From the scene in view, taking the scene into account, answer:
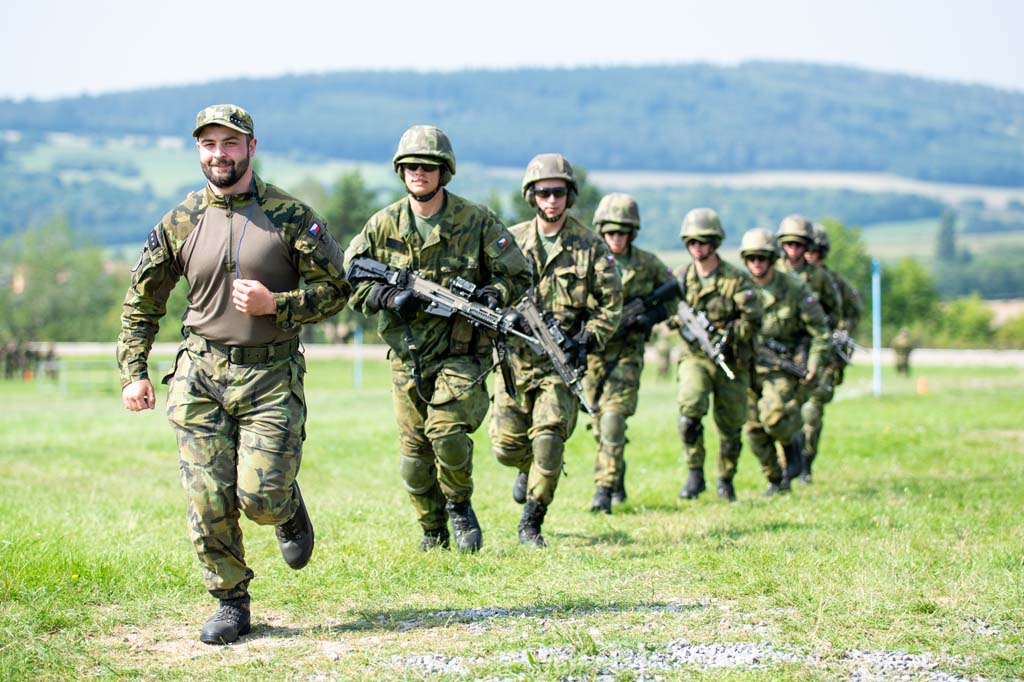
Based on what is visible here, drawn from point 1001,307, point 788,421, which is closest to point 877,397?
point 788,421

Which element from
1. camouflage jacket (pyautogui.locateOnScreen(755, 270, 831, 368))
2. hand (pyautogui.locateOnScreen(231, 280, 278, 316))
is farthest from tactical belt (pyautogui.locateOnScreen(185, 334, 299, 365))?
camouflage jacket (pyautogui.locateOnScreen(755, 270, 831, 368))

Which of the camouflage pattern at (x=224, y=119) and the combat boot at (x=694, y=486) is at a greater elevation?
the camouflage pattern at (x=224, y=119)

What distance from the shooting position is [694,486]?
1313 centimetres

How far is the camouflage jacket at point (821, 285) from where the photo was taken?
1516cm

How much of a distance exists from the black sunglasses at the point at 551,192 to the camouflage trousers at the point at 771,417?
4056mm

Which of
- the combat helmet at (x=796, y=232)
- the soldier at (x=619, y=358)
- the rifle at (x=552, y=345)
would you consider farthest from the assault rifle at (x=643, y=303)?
the combat helmet at (x=796, y=232)

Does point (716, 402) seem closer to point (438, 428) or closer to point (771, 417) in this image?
point (771, 417)

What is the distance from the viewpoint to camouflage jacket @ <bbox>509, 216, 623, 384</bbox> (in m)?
10.3

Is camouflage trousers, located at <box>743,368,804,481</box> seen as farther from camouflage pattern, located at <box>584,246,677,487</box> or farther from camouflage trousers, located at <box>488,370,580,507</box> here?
camouflage trousers, located at <box>488,370,580,507</box>

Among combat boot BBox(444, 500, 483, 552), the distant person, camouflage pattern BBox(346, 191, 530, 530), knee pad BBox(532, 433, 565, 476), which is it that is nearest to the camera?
camouflage pattern BBox(346, 191, 530, 530)

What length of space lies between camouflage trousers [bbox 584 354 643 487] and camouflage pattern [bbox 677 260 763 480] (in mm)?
899

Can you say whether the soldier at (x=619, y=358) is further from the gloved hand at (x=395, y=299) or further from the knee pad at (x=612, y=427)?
the gloved hand at (x=395, y=299)

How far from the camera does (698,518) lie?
1118 centimetres

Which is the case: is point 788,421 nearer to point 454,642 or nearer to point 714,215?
point 714,215
